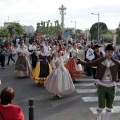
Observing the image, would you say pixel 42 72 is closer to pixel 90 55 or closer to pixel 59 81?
pixel 59 81

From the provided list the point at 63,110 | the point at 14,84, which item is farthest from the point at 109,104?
the point at 14,84

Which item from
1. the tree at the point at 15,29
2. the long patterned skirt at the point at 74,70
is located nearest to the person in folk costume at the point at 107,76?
the long patterned skirt at the point at 74,70

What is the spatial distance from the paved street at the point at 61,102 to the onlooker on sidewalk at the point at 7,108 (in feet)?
11.5

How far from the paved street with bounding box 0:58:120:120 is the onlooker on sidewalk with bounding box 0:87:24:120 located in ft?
11.5

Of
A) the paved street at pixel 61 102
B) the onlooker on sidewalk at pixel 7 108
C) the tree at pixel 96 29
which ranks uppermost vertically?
the tree at pixel 96 29

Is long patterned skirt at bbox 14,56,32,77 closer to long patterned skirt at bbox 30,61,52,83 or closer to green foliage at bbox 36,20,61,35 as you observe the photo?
long patterned skirt at bbox 30,61,52,83

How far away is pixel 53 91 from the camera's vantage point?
9.52 m

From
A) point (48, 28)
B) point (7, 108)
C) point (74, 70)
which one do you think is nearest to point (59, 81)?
point (74, 70)

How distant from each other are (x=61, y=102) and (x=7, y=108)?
5.19 meters

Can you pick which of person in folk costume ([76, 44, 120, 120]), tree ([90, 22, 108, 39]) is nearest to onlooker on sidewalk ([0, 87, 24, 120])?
person in folk costume ([76, 44, 120, 120])

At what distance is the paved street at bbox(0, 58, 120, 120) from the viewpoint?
768 centimetres

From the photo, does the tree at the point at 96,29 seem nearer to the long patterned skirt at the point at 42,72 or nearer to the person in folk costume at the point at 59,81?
the long patterned skirt at the point at 42,72

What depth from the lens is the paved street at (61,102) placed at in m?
7.68

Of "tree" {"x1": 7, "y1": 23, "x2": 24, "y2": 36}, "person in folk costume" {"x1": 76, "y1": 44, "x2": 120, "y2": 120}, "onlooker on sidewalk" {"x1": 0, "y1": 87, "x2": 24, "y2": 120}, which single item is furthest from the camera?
"tree" {"x1": 7, "y1": 23, "x2": 24, "y2": 36}
